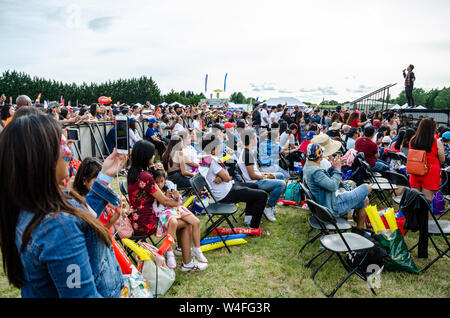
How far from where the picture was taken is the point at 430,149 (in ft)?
14.9

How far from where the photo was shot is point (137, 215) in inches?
137

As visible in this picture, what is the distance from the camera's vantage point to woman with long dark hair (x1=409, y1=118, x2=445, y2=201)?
176 inches

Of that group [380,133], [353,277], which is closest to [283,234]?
[353,277]

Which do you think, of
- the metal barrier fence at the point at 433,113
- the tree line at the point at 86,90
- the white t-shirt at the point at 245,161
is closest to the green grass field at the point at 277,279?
the white t-shirt at the point at 245,161

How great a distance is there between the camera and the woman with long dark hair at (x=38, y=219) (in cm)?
102

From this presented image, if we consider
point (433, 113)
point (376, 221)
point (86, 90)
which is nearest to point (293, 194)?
point (376, 221)

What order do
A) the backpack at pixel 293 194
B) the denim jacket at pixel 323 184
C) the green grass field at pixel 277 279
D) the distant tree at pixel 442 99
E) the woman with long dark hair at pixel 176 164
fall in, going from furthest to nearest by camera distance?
1. the distant tree at pixel 442 99
2. the backpack at pixel 293 194
3. the woman with long dark hair at pixel 176 164
4. the denim jacket at pixel 323 184
5. the green grass field at pixel 277 279

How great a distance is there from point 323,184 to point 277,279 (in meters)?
1.39

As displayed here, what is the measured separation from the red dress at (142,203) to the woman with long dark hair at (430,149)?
4.13 metres

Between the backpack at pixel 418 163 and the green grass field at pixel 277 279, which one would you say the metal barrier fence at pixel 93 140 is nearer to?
the green grass field at pixel 277 279

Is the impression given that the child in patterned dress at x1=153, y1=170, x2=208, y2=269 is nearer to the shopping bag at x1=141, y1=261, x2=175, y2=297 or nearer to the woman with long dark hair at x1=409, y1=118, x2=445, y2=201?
the shopping bag at x1=141, y1=261, x2=175, y2=297

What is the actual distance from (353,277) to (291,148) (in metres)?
5.47
